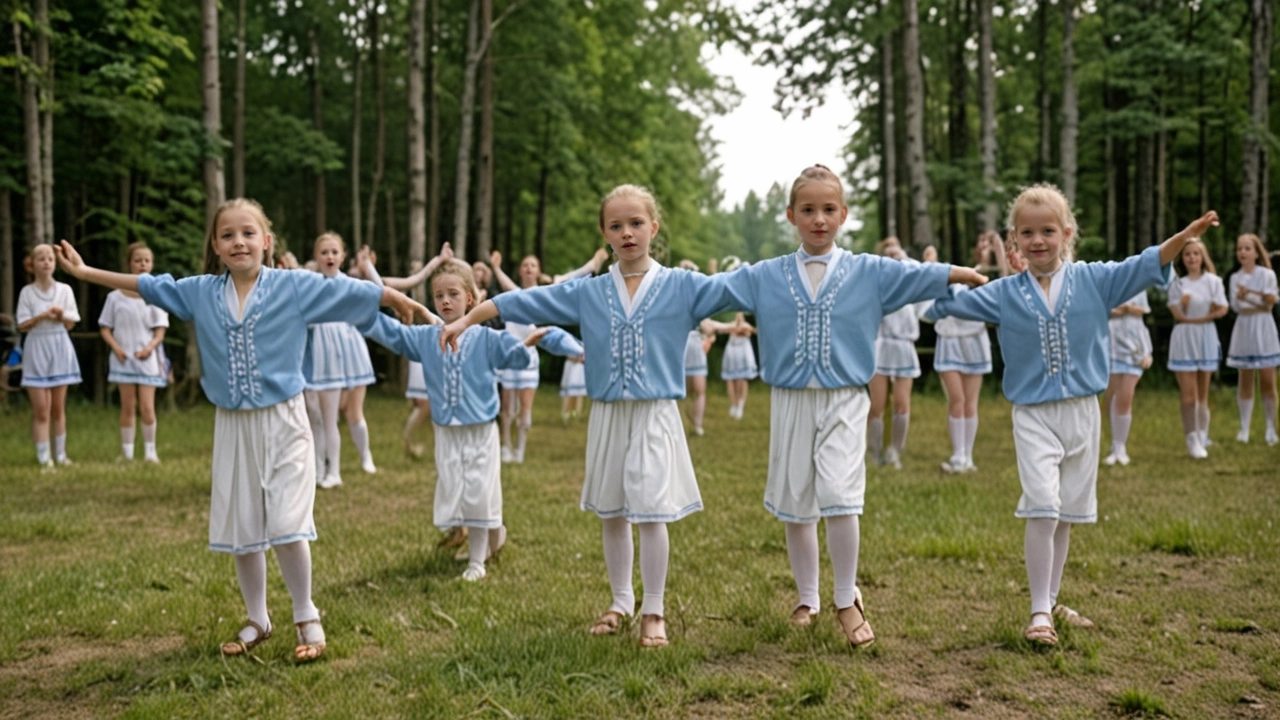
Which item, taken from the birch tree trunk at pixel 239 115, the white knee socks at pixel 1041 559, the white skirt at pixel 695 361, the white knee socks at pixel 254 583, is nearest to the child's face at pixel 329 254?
the white knee socks at pixel 254 583

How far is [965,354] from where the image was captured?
11.0 m

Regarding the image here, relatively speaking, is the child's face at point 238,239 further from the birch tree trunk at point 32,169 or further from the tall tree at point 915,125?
the tall tree at point 915,125

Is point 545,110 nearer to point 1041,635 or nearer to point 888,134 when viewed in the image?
point 888,134

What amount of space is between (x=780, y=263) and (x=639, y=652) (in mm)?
1953

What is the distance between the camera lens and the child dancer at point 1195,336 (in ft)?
38.3

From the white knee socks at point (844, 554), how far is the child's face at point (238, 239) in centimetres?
297

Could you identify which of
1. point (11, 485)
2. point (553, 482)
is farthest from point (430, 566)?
point (11, 485)

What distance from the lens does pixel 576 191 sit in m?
30.0

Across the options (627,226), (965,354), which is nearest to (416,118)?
(965,354)

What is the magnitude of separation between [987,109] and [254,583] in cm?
1949

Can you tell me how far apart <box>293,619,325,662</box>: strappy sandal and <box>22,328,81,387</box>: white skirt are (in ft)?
24.9

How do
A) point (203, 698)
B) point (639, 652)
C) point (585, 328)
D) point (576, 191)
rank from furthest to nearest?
point (576, 191) → point (585, 328) → point (639, 652) → point (203, 698)

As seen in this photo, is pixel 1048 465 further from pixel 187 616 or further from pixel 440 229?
pixel 440 229

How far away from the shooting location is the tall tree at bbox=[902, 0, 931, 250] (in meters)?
17.7
